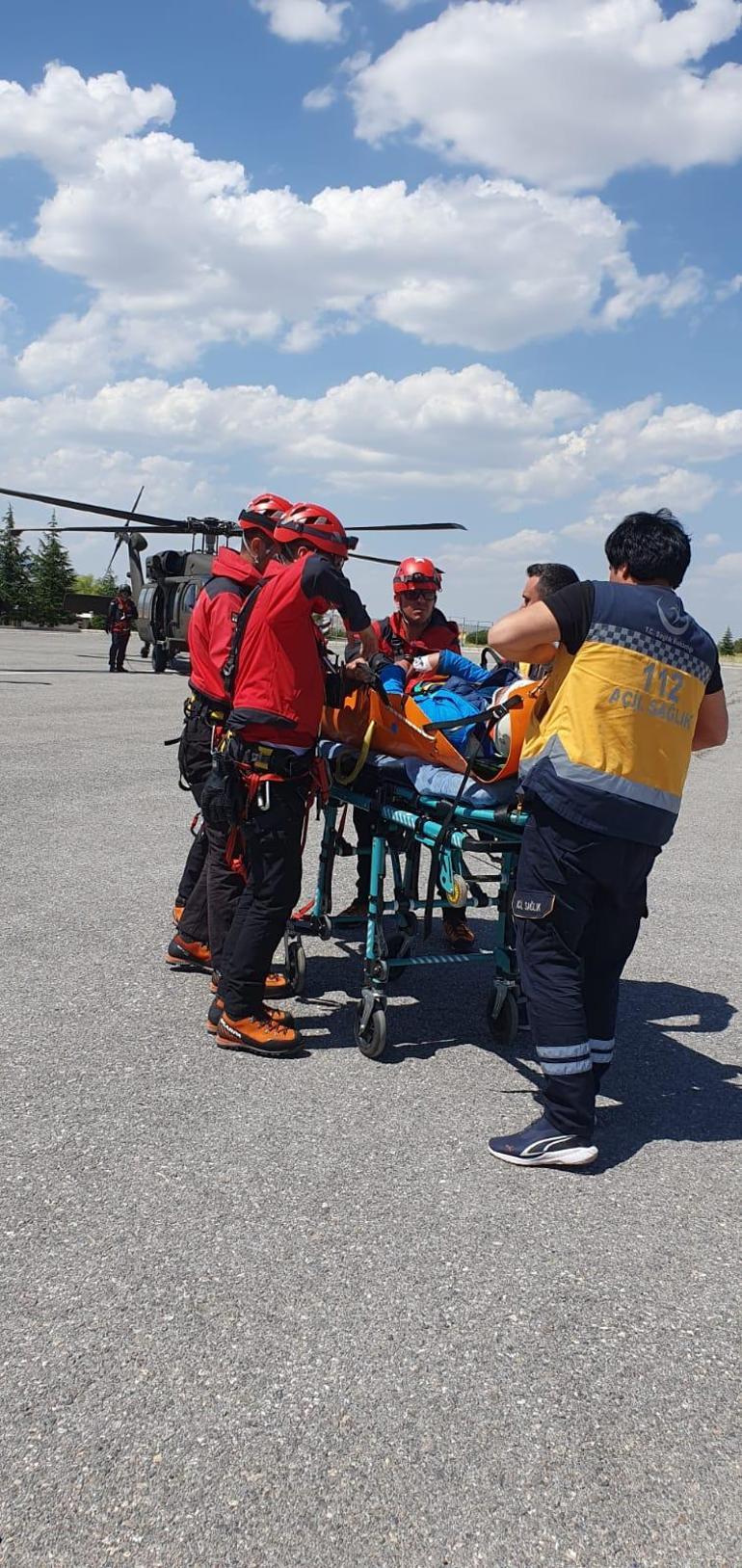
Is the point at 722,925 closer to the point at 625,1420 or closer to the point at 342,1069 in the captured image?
the point at 342,1069

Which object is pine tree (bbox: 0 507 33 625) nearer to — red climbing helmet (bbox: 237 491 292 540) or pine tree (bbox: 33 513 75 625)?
pine tree (bbox: 33 513 75 625)

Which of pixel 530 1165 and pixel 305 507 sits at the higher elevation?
pixel 305 507

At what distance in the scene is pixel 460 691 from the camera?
4.82 metres

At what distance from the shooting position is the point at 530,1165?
3.39 metres

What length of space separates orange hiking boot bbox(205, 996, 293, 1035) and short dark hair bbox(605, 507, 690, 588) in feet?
6.89

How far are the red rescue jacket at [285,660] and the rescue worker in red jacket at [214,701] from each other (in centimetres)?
28

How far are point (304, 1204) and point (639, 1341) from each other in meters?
0.96

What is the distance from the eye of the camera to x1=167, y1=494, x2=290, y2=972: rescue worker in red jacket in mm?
4664

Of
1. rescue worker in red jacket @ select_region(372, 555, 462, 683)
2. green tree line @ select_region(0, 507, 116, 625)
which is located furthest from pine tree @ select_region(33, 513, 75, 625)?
rescue worker in red jacket @ select_region(372, 555, 462, 683)

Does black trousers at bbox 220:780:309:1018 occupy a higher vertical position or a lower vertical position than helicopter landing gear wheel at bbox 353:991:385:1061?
higher

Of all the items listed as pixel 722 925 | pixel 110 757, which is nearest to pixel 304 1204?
pixel 722 925

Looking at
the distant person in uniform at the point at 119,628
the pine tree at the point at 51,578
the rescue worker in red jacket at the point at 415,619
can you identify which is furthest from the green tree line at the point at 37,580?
the rescue worker in red jacket at the point at 415,619

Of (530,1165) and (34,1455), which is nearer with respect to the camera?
(34,1455)

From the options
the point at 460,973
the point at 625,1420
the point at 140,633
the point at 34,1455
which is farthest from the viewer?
the point at 140,633
